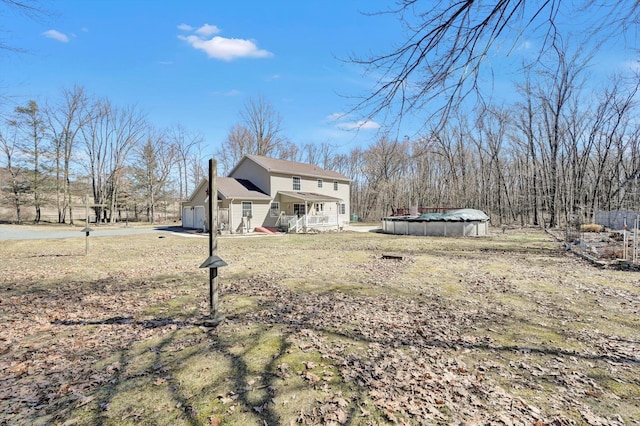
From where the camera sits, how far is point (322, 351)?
3828 millimetres

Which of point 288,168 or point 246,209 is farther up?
point 288,168

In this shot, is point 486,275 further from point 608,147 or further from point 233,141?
point 233,141

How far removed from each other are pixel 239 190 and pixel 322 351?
2097 centimetres

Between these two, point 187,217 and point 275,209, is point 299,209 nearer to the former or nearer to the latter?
point 275,209

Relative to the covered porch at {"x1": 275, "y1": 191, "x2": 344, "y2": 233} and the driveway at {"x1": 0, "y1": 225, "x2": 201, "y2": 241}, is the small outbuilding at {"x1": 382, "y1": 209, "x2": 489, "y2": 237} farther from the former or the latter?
the driveway at {"x1": 0, "y1": 225, "x2": 201, "y2": 241}

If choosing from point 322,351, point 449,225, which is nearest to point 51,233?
point 322,351

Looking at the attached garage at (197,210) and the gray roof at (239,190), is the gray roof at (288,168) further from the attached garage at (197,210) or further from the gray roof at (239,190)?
the attached garage at (197,210)

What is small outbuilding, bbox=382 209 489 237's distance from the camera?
2003cm

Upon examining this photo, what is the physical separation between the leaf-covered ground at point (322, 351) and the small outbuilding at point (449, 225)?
12.3 metres

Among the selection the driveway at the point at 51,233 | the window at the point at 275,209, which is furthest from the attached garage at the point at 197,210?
the window at the point at 275,209

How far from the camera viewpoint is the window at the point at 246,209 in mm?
22969

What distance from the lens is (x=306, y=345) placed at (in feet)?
13.1

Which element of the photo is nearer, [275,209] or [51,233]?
[51,233]

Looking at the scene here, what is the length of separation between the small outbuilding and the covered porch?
6.34m
